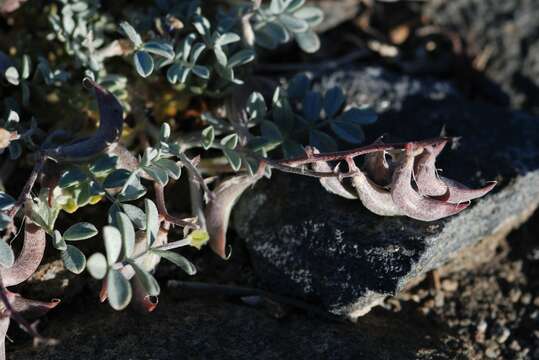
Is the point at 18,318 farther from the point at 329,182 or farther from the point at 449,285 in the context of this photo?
the point at 449,285

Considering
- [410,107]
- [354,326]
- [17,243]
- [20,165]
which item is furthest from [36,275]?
[410,107]

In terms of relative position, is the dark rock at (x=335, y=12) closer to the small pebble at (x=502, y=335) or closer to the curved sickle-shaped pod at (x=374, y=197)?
the curved sickle-shaped pod at (x=374, y=197)

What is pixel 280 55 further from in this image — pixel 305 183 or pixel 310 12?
pixel 305 183

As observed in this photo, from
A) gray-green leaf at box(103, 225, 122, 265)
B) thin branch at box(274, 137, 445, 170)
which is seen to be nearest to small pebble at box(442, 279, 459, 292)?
thin branch at box(274, 137, 445, 170)

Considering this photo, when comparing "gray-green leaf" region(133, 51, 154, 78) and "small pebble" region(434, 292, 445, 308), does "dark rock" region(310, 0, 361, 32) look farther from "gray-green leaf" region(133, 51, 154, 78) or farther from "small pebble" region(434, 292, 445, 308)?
"small pebble" region(434, 292, 445, 308)

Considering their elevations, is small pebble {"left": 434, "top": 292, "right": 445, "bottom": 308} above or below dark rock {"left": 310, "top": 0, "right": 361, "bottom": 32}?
below

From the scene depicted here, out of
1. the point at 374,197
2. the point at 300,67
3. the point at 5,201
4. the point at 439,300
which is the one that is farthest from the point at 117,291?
the point at 300,67

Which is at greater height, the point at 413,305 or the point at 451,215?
the point at 451,215
